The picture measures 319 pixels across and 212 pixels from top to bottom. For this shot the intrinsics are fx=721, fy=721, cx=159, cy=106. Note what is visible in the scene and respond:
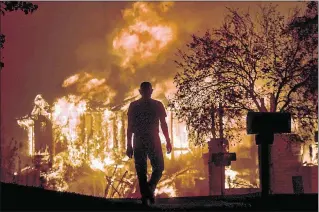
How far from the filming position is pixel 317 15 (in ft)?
114

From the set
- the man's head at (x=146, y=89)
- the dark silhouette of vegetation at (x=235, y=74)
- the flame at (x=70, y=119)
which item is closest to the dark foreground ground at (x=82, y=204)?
the man's head at (x=146, y=89)

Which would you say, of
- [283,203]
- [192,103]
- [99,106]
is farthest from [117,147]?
[283,203]

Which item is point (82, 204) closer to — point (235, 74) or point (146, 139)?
point (146, 139)

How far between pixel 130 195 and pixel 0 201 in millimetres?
79462

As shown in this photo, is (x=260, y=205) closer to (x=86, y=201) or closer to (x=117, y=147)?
(x=86, y=201)

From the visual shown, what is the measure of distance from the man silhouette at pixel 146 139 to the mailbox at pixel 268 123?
7.20 feet

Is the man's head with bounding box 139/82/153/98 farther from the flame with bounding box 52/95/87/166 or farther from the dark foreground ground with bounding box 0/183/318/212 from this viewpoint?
the flame with bounding box 52/95/87/166

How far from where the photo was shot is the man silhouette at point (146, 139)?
1527cm

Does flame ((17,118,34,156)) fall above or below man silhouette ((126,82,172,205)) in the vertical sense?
above

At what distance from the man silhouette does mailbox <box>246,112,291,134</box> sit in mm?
2194

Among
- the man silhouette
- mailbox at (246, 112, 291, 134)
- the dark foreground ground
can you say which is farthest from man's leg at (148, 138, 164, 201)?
mailbox at (246, 112, 291, 134)

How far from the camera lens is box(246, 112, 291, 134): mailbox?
16.4 meters

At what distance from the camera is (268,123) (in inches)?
649

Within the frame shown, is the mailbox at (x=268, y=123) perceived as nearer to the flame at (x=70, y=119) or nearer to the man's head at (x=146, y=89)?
the man's head at (x=146, y=89)
